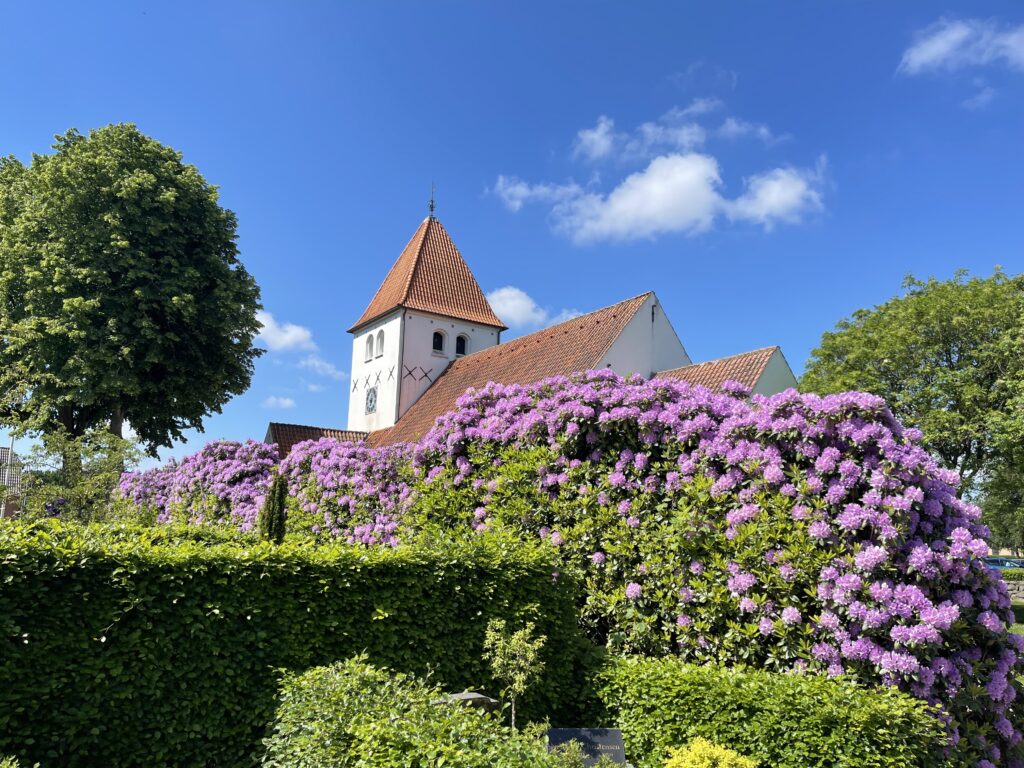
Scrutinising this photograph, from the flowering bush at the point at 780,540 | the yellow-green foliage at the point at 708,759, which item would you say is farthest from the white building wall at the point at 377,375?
the yellow-green foliage at the point at 708,759

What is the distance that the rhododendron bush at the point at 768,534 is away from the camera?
6133 mm

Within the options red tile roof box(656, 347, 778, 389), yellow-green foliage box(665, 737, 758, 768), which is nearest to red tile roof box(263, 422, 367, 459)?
red tile roof box(656, 347, 778, 389)

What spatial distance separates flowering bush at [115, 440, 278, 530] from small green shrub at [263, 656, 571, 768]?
36.2 ft

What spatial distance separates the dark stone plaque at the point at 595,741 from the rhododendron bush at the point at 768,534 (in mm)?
1290

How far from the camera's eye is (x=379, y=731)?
4.60 m

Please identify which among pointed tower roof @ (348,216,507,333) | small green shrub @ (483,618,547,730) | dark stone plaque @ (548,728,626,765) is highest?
pointed tower roof @ (348,216,507,333)

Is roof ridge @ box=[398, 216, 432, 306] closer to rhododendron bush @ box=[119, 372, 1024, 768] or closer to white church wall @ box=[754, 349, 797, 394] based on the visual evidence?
white church wall @ box=[754, 349, 797, 394]

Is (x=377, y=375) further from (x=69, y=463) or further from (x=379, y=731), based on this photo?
(x=379, y=731)

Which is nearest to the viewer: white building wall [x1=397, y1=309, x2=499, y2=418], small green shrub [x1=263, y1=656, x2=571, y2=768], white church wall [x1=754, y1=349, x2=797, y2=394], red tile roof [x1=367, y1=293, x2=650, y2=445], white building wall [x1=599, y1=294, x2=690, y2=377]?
A: small green shrub [x1=263, y1=656, x2=571, y2=768]

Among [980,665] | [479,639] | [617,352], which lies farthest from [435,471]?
[617,352]

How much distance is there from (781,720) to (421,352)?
89.6 feet

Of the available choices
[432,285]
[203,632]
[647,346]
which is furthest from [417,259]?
[203,632]

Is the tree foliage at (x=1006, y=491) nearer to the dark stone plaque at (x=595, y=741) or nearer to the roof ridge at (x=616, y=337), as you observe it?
the roof ridge at (x=616, y=337)

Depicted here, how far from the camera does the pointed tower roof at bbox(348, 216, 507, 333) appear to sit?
32.7m
